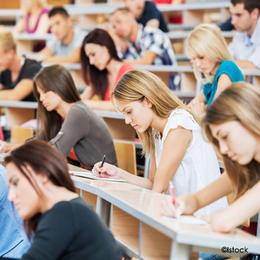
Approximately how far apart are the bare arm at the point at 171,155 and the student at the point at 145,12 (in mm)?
3355

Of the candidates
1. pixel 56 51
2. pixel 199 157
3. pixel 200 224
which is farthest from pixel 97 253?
pixel 56 51

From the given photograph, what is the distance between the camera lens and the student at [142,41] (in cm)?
485

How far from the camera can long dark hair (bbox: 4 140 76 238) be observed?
1.45 m

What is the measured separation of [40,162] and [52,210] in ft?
0.46

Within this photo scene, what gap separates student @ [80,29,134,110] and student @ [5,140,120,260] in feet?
7.37

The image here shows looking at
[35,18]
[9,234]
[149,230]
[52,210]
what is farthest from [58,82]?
[35,18]

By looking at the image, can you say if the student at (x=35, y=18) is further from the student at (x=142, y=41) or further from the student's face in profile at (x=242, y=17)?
the student's face in profile at (x=242, y=17)

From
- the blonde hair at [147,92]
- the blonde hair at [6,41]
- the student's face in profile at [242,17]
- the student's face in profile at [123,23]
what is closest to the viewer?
the blonde hair at [147,92]

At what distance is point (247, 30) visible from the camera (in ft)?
14.3

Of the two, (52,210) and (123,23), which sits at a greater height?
(123,23)

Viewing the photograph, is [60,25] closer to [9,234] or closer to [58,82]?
[58,82]

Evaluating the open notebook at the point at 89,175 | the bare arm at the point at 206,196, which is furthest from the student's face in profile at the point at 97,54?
the bare arm at the point at 206,196

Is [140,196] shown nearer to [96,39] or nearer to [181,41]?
[96,39]

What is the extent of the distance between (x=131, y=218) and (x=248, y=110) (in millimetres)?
793
